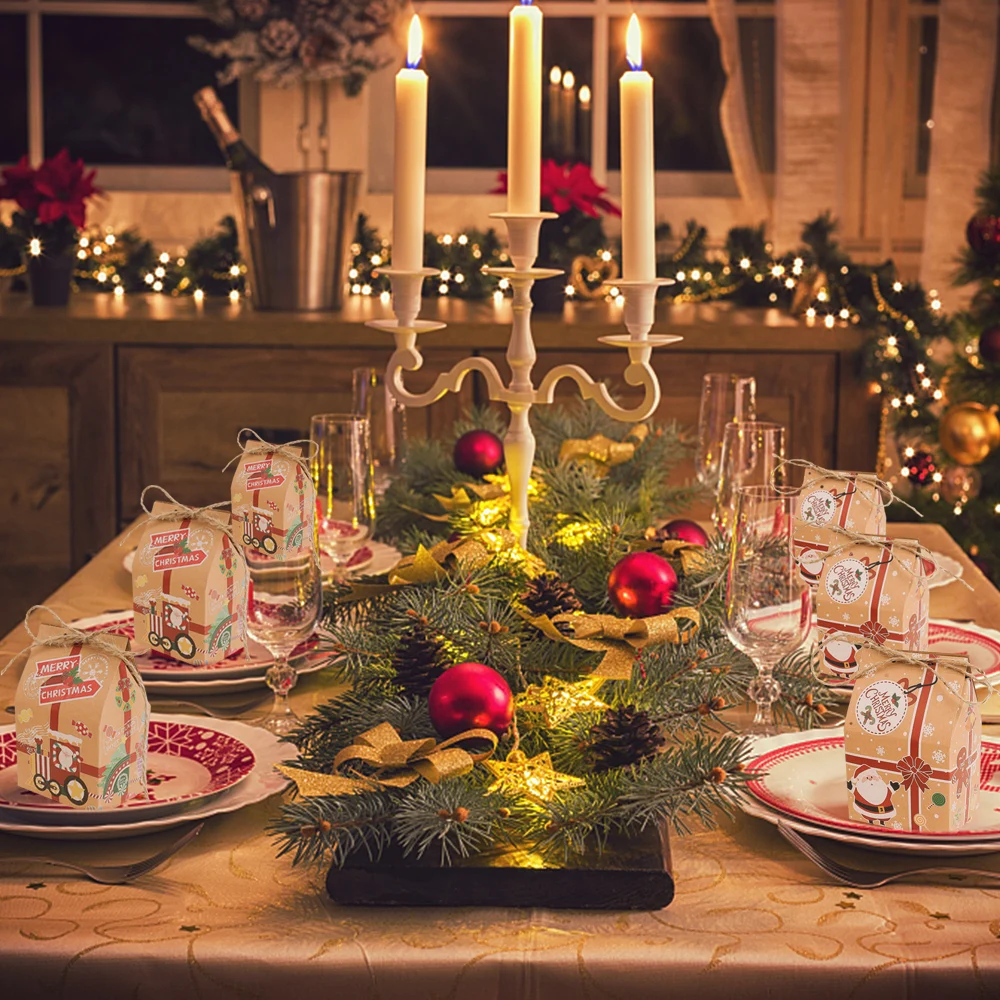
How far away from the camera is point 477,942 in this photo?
826mm

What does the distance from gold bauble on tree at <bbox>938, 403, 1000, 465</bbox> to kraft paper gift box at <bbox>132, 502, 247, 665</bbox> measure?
2014 mm

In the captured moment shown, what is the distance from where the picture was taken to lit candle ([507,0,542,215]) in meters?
1.23

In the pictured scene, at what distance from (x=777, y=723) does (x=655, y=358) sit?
160cm

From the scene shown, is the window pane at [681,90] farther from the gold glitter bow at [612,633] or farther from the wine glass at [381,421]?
the gold glitter bow at [612,633]

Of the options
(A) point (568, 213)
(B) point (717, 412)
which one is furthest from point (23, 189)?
(B) point (717, 412)

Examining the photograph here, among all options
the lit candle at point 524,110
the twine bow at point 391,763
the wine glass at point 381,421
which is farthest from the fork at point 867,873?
the wine glass at point 381,421

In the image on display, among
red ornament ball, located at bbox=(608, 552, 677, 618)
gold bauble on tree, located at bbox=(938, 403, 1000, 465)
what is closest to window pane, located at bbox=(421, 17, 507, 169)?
gold bauble on tree, located at bbox=(938, 403, 1000, 465)

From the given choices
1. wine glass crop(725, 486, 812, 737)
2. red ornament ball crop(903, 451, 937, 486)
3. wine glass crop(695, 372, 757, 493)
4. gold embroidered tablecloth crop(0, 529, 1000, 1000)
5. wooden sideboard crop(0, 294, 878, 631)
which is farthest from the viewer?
red ornament ball crop(903, 451, 937, 486)

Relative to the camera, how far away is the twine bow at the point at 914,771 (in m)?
0.91

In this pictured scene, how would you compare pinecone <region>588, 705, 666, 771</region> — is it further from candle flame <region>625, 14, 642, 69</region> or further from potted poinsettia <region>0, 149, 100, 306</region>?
potted poinsettia <region>0, 149, 100, 306</region>

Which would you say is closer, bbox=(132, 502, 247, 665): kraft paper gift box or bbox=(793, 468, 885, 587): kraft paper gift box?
bbox=(132, 502, 247, 665): kraft paper gift box

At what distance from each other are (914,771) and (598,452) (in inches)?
34.8

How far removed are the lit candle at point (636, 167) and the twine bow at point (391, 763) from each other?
455 mm

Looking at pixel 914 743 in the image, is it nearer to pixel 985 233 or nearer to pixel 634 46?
pixel 634 46
